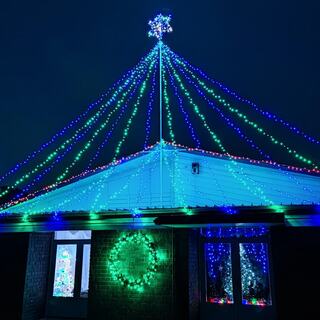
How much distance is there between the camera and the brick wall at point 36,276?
29.2 feet

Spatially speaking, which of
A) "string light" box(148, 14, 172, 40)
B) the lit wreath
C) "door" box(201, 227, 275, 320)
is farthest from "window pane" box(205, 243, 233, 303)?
"string light" box(148, 14, 172, 40)

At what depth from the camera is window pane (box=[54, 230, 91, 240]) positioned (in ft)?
31.7

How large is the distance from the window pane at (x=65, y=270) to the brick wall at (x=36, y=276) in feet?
0.89

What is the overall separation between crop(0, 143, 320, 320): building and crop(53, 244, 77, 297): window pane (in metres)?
0.03

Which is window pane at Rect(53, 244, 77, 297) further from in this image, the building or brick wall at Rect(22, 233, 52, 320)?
brick wall at Rect(22, 233, 52, 320)

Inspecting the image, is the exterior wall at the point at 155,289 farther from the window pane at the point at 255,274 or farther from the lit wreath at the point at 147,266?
the window pane at the point at 255,274

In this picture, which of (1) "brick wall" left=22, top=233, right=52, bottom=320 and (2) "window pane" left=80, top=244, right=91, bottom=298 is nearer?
(1) "brick wall" left=22, top=233, right=52, bottom=320

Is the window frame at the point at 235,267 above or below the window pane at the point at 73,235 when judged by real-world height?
below

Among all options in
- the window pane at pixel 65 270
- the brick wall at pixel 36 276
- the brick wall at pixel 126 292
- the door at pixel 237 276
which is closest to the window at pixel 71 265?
the window pane at pixel 65 270

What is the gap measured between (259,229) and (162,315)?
9.39 feet

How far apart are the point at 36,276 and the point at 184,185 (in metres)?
4.43

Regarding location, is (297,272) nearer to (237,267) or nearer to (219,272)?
(237,267)

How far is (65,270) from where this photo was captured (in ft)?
31.4

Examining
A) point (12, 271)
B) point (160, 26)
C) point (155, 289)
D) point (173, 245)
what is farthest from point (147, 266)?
point (160, 26)
